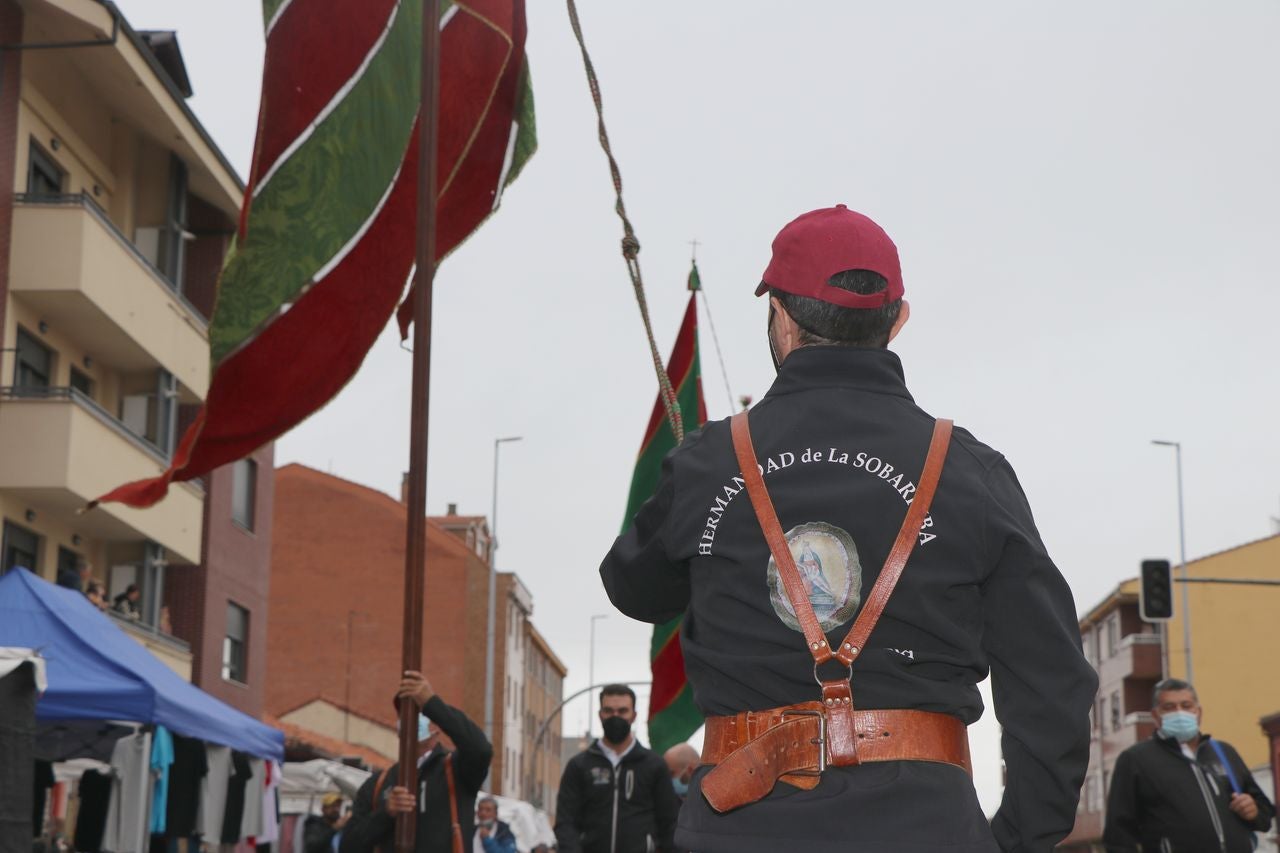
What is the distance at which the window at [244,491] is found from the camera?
36.2 metres

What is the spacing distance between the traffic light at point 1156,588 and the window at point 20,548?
17.0 metres

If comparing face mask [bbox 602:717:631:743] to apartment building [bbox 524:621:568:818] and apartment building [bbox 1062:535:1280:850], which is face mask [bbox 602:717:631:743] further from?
apartment building [bbox 524:621:568:818]

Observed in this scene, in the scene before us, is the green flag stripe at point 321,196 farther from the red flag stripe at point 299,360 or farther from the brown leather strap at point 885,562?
the brown leather strap at point 885,562

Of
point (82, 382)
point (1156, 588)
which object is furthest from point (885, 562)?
point (82, 382)

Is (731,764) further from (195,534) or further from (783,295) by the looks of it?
(195,534)

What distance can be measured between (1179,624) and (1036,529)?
242 ft

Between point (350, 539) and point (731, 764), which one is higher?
point (350, 539)

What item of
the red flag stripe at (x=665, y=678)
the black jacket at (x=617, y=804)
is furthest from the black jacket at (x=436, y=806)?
the red flag stripe at (x=665, y=678)

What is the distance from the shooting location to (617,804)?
11219 mm

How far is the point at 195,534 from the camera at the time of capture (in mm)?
32438

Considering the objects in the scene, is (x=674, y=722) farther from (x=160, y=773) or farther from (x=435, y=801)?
(x=435, y=801)

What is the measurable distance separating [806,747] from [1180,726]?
24.0 feet

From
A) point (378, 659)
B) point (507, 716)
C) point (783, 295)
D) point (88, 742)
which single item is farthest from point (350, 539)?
point (783, 295)

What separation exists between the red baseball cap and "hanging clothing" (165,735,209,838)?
1115cm
